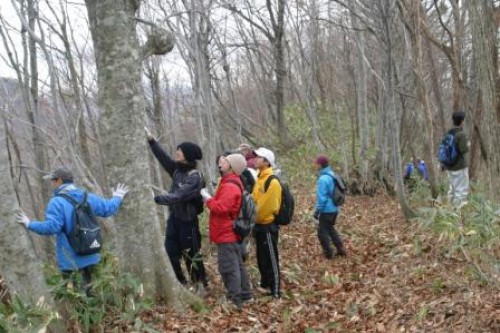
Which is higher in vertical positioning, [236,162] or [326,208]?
[236,162]

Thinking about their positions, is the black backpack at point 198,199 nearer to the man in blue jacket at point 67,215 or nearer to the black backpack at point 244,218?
the black backpack at point 244,218

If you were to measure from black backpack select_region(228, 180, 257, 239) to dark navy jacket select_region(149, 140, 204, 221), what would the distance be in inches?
24.0

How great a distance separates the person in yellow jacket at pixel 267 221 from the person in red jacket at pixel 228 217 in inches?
25.3

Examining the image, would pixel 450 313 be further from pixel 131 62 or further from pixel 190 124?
pixel 190 124

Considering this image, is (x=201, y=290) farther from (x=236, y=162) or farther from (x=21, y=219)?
(x=21, y=219)

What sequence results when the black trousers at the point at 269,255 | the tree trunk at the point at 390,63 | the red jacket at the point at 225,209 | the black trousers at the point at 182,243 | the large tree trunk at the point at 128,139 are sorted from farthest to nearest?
the tree trunk at the point at 390,63 → the black trousers at the point at 269,255 → the black trousers at the point at 182,243 → the red jacket at the point at 225,209 → the large tree trunk at the point at 128,139

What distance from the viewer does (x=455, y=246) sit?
5.84 meters

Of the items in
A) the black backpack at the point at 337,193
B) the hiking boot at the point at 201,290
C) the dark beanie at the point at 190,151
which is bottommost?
the hiking boot at the point at 201,290

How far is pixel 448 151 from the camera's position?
8.55 m

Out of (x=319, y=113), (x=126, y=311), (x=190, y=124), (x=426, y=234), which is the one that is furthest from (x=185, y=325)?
(x=190, y=124)

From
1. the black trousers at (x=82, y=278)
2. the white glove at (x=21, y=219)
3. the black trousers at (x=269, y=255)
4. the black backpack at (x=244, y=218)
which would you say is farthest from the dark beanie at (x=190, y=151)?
the white glove at (x=21, y=219)

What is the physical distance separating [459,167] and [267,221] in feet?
14.7

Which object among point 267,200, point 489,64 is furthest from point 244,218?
point 489,64

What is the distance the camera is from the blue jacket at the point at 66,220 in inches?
170
